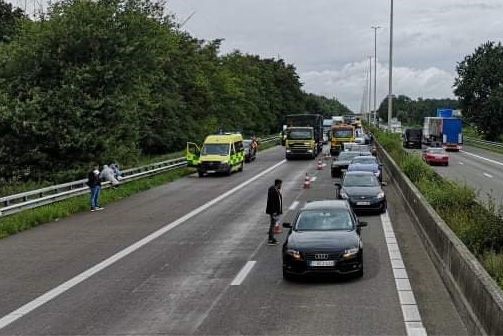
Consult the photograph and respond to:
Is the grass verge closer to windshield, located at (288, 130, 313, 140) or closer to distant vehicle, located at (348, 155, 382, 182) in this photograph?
distant vehicle, located at (348, 155, 382, 182)

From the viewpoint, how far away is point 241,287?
12.7 meters

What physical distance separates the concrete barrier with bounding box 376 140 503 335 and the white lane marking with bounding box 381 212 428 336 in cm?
64

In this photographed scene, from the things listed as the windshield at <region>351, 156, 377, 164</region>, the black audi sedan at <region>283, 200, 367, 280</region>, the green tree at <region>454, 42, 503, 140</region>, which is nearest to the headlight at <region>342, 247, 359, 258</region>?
the black audi sedan at <region>283, 200, 367, 280</region>

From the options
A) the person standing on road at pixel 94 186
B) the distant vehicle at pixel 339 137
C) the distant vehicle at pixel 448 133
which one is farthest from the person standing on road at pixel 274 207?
the distant vehicle at pixel 448 133

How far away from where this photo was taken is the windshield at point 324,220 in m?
14.4

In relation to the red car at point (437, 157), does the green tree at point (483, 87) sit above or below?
above

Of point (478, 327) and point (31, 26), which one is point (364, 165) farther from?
point (478, 327)

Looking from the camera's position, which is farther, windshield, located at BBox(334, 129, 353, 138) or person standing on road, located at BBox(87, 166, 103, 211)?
windshield, located at BBox(334, 129, 353, 138)

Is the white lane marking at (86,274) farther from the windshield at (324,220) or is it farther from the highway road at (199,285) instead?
the windshield at (324,220)

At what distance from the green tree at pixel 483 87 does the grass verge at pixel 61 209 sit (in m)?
62.8

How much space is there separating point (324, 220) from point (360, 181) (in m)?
10.4

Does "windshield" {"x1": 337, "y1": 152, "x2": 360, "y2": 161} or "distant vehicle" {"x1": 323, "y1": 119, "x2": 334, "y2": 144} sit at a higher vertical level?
"windshield" {"x1": 337, "y1": 152, "x2": 360, "y2": 161}

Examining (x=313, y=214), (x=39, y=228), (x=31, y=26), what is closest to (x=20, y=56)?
(x=31, y=26)

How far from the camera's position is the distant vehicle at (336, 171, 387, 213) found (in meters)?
22.9
